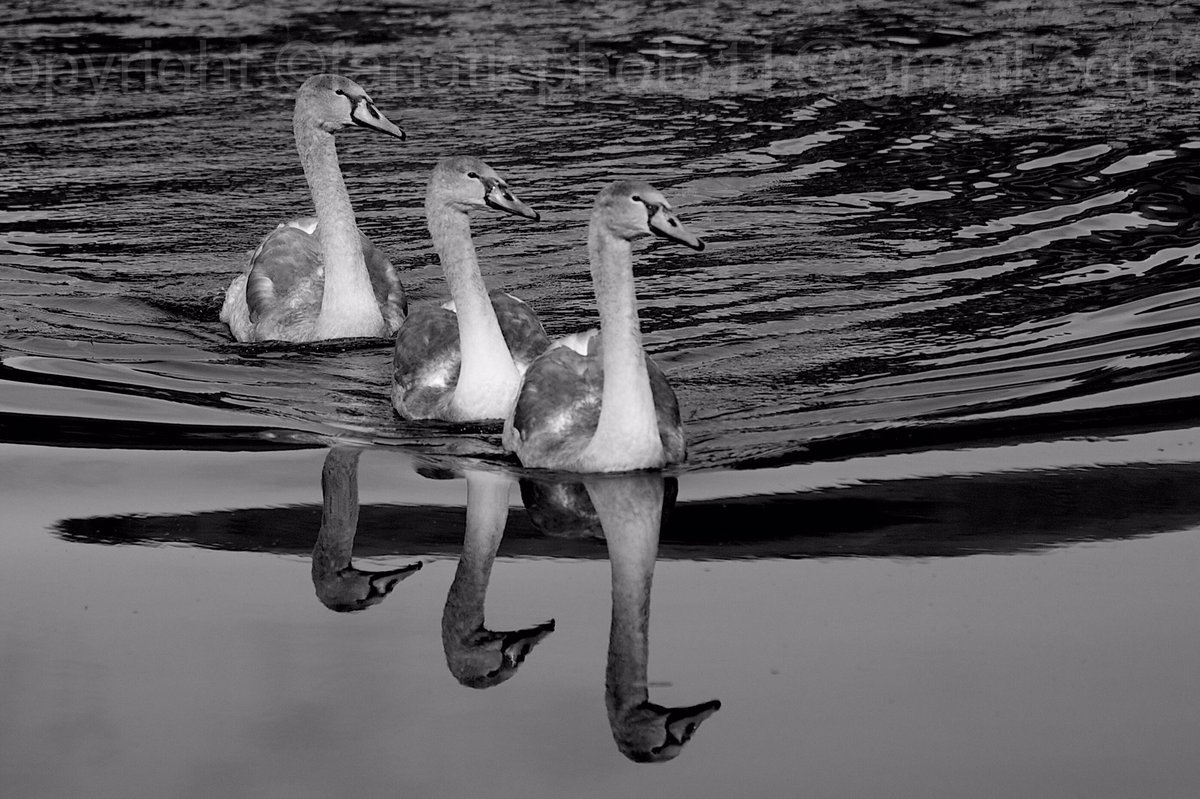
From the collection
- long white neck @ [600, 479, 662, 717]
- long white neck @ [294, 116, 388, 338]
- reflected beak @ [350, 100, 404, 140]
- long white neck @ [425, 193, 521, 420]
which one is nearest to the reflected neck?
long white neck @ [425, 193, 521, 420]

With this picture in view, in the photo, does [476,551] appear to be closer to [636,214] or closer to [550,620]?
[550,620]

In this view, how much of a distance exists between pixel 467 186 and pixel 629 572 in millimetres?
3467

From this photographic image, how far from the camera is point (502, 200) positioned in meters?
11.2

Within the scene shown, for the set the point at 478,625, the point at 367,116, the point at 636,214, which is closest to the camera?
the point at 478,625

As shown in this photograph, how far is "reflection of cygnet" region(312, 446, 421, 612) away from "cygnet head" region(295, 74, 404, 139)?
3716 millimetres

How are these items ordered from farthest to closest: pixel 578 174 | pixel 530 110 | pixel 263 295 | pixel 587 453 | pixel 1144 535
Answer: pixel 530 110 → pixel 578 174 → pixel 263 295 → pixel 587 453 → pixel 1144 535

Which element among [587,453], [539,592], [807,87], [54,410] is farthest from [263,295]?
[807,87]

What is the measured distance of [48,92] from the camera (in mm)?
21391

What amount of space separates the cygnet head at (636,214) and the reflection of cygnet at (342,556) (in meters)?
1.99

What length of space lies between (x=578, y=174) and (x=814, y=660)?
10.4 metres

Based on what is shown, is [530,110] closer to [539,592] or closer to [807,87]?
[807,87]

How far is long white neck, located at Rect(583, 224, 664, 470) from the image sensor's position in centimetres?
997

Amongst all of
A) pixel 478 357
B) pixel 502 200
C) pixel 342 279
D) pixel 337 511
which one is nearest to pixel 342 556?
pixel 337 511

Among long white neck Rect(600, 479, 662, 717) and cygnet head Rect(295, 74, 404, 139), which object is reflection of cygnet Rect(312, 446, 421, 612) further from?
cygnet head Rect(295, 74, 404, 139)
